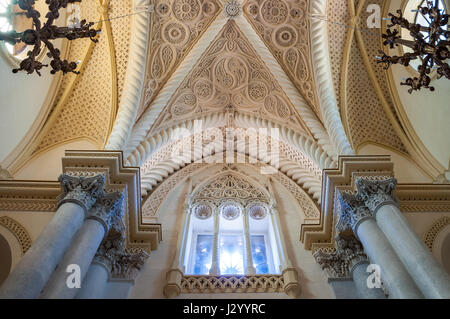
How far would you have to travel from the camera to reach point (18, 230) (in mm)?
7051

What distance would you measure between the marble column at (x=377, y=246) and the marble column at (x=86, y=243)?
365cm

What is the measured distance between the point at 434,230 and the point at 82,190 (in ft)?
19.2

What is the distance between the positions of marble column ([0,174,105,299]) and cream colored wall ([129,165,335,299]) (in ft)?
6.44

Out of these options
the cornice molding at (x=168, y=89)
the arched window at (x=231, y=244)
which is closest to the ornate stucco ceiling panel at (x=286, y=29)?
the cornice molding at (x=168, y=89)

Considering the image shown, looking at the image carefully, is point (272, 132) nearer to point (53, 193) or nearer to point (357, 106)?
point (357, 106)

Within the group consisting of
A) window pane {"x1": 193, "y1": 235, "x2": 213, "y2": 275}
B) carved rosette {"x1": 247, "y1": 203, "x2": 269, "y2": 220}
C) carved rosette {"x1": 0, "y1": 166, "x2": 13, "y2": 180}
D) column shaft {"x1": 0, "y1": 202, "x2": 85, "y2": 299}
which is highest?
carved rosette {"x1": 247, "y1": 203, "x2": 269, "y2": 220}

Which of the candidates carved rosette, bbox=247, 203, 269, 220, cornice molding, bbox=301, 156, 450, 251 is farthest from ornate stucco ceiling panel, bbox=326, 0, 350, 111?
carved rosette, bbox=247, 203, 269, 220

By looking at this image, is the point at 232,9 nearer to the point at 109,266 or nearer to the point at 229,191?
the point at 229,191

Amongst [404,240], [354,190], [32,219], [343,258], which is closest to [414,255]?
[404,240]

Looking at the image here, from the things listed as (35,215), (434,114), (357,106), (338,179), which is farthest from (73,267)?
(434,114)

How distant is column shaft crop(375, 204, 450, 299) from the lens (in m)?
4.93

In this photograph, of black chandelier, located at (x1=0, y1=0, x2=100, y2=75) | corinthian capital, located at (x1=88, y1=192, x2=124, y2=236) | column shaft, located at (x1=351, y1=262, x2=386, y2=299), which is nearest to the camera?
black chandelier, located at (x1=0, y1=0, x2=100, y2=75)

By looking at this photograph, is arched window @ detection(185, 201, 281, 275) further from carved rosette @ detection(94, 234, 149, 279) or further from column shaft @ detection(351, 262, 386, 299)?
column shaft @ detection(351, 262, 386, 299)
